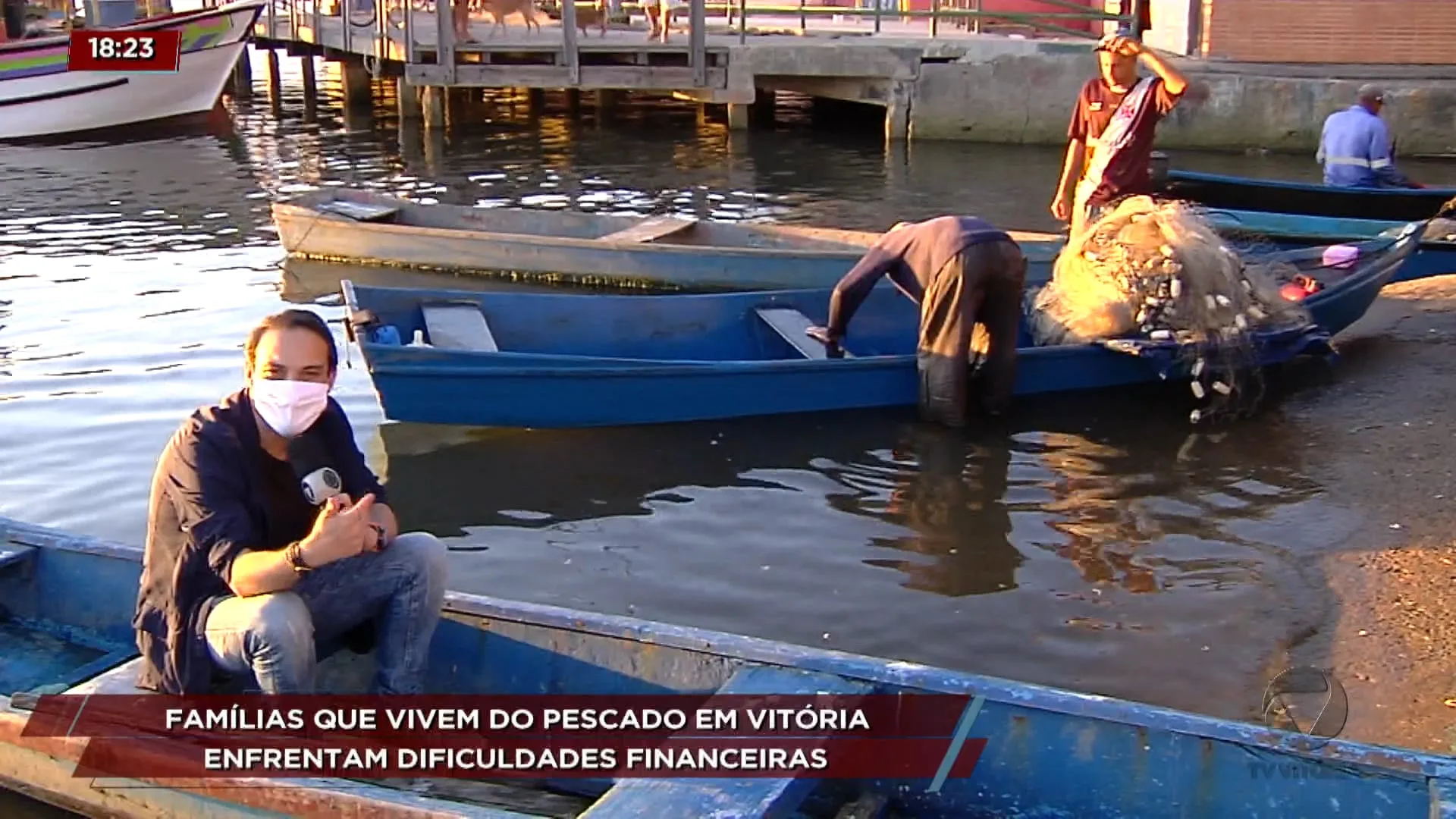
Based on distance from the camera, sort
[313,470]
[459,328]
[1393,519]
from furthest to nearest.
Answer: [459,328] → [1393,519] → [313,470]

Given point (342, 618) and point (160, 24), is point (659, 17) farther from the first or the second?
point (342, 618)

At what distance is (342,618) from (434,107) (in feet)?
63.4

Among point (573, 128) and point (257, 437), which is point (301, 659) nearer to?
point (257, 437)

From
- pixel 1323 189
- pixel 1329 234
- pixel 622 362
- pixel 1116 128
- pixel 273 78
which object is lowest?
pixel 622 362

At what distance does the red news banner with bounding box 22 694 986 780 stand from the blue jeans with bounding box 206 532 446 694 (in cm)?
9

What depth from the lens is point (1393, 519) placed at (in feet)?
22.8

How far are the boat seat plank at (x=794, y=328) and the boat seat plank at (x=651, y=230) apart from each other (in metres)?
2.64

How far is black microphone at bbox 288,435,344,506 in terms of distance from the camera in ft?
13.5

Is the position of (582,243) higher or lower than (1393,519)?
higher

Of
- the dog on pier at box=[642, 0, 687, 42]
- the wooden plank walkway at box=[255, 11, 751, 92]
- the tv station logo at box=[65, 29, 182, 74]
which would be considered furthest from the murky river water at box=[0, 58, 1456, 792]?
the tv station logo at box=[65, 29, 182, 74]

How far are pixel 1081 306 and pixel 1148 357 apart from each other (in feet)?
A: 1.72

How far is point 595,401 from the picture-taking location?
811 cm

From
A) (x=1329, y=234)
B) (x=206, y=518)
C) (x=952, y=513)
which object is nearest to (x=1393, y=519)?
(x=952, y=513)

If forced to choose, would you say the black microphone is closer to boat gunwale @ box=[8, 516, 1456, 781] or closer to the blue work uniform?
boat gunwale @ box=[8, 516, 1456, 781]
